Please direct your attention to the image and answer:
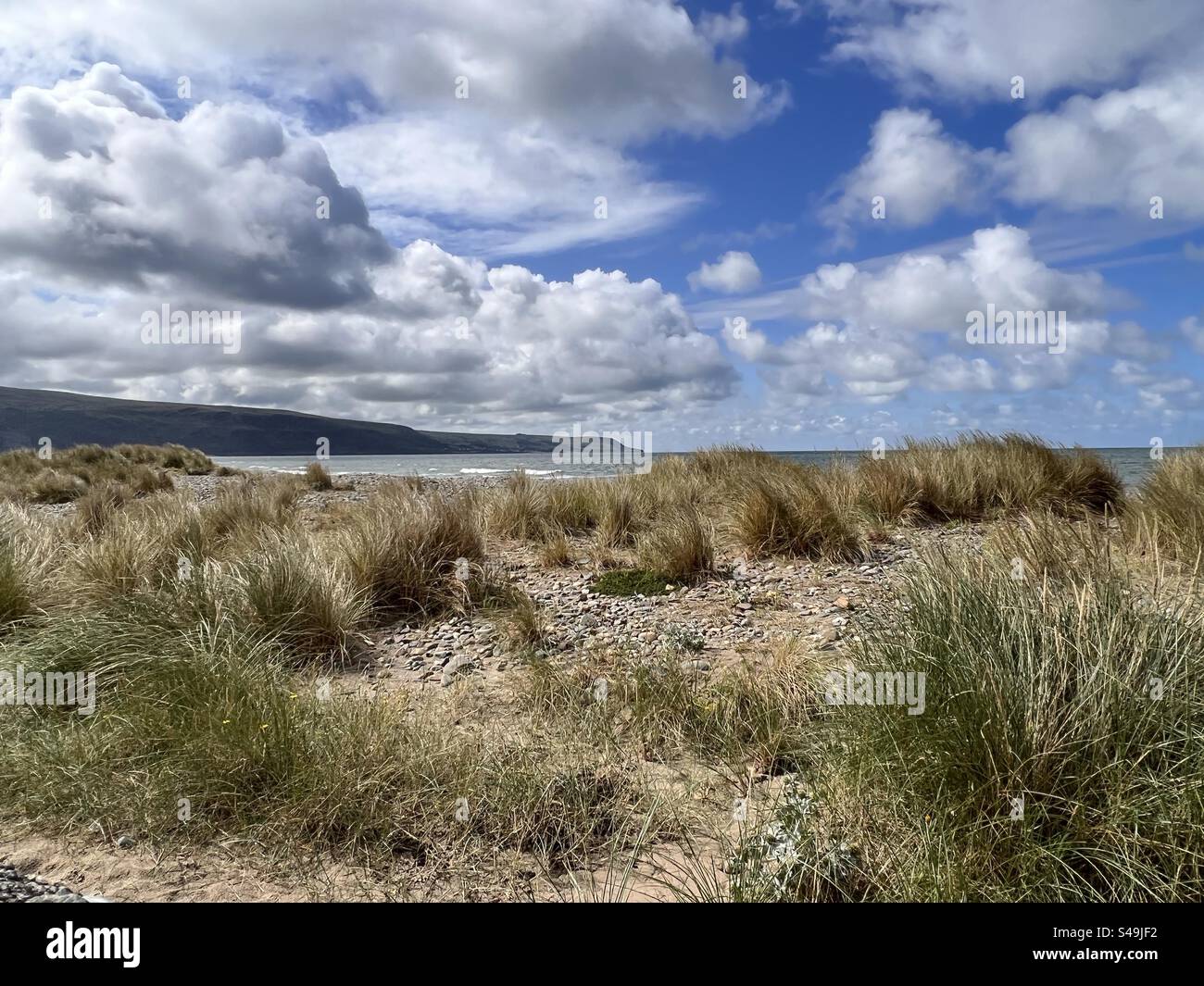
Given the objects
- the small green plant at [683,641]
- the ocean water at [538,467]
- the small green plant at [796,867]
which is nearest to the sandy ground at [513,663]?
the small green plant at [683,641]

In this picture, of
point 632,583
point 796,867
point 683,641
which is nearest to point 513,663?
point 683,641

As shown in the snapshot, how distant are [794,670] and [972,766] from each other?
4.93ft

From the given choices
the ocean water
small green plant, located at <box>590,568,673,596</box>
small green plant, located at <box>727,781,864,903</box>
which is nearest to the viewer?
small green plant, located at <box>727,781,864,903</box>

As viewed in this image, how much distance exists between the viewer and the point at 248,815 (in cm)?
285

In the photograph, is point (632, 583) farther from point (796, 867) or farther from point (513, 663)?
point (796, 867)

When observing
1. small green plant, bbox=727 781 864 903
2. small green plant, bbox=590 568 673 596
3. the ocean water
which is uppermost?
the ocean water

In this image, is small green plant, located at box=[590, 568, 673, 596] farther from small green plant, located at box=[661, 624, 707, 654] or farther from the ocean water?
the ocean water

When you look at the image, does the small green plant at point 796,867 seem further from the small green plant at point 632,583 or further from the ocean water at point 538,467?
the ocean water at point 538,467

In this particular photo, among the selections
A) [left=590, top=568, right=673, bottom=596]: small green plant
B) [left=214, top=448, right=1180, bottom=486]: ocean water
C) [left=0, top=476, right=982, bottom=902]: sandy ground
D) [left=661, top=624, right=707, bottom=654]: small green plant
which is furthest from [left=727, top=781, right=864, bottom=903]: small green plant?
[left=214, top=448, right=1180, bottom=486]: ocean water
